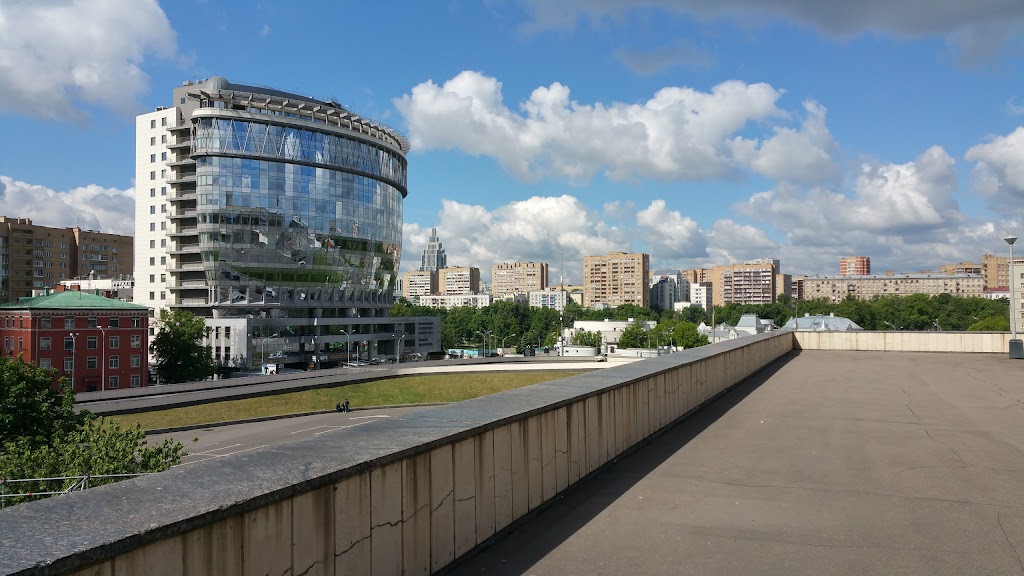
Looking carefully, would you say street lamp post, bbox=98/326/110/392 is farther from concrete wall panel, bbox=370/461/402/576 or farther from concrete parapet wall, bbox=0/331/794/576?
concrete wall panel, bbox=370/461/402/576

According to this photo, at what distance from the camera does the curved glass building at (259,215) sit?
8475cm

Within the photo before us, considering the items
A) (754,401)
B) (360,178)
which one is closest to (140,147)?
(360,178)

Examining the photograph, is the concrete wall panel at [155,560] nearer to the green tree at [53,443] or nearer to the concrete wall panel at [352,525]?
the concrete wall panel at [352,525]

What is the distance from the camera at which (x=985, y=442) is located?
910 cm

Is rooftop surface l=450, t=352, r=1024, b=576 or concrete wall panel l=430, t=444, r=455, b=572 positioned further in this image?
rooftop surface l=450, t=352, r=1024, b=576

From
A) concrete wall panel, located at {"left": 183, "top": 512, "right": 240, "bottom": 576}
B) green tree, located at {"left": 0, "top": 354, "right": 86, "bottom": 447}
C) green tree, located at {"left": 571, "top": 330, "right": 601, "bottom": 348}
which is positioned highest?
concrete wall panel, located at {"left": 183, "top": 512, "right": 240, "bottom": 576}

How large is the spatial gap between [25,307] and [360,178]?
48758 mm

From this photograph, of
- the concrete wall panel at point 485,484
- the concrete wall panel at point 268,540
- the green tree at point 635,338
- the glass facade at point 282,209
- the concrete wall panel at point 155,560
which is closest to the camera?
the concrete wall panel at point 155,560

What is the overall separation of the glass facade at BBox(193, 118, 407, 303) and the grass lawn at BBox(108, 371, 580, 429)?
139 ft

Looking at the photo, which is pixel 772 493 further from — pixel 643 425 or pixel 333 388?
pixel 333 388

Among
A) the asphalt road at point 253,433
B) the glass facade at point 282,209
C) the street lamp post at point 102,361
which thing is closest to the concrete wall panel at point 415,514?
the asphalt road at point 253,433

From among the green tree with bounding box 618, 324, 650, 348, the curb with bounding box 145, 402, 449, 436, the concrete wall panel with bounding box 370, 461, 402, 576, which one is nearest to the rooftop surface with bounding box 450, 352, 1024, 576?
→ the concrete wall panel with bounding box 370, 461, 402, 576

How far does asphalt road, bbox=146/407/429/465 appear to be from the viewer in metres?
31.8

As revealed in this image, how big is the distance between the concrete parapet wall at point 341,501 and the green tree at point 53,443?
6872mm
